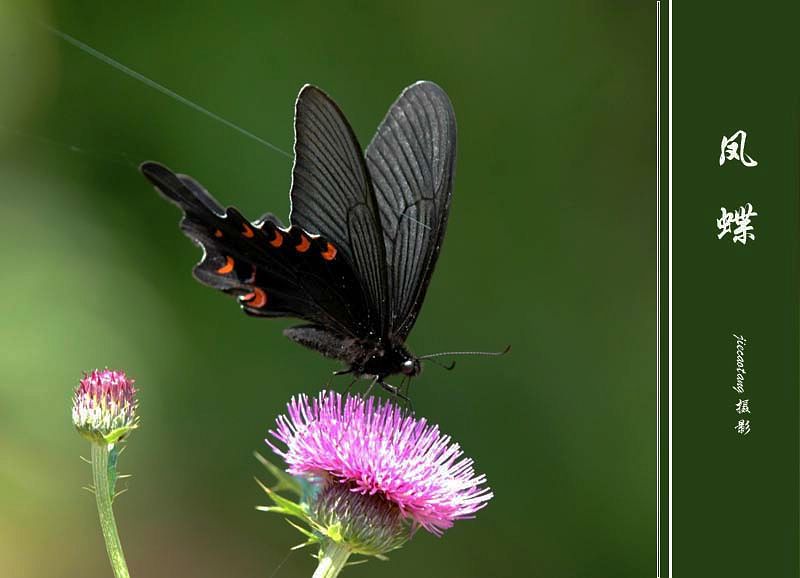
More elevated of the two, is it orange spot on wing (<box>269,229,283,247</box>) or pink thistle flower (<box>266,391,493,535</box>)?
orange spot on wing (<box>269,229,283,247</box>)

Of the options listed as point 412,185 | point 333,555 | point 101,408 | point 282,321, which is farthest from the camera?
point 282,321

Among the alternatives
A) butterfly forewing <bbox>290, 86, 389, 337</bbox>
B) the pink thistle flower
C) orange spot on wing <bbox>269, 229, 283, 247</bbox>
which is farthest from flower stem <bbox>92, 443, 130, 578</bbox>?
butterfly forewing <bbox>290, 86, 389, 337</bbox>

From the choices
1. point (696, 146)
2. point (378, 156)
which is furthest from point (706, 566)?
point (378, 156)

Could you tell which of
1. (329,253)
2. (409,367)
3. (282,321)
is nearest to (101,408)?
(329,253)

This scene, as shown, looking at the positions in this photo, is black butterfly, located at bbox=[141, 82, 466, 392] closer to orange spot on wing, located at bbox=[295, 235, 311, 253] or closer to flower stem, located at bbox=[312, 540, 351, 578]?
orange spot on wing, located at bbox=[295, 235, 311, 253]

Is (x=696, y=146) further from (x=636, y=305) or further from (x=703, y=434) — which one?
(x=636, y=305)

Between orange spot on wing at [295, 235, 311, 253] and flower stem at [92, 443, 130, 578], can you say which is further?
orange spot on wing at [295, 235, 311, 253]

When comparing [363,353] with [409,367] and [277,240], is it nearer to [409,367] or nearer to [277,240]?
[409,367]

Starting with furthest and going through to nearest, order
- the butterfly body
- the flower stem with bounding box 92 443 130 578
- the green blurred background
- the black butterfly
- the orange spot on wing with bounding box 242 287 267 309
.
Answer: the green blurred background < the butterfly body < the orange spot on wing with bounding box 242 287 267 309 < the black butterfly < the flower stem with bounding box 92 443 130 578
